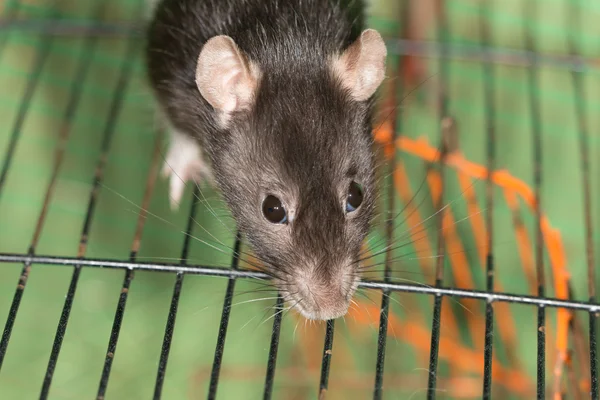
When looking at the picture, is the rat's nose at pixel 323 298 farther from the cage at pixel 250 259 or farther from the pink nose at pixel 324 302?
the cage at pixel 250 259

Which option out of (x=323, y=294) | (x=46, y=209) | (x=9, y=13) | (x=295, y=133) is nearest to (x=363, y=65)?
(x=295, y=133)

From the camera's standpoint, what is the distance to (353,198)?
4.18 feet

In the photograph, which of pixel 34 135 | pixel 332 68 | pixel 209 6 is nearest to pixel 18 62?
pixel 34 135

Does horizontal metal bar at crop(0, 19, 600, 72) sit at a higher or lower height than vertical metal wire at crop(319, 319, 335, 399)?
higher

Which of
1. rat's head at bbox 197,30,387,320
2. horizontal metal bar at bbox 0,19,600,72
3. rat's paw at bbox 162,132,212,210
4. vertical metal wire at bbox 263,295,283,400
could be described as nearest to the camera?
vertical metal wire at bbox 263,295,283,400

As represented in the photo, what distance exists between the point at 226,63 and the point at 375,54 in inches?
10.3

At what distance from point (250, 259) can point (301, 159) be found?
712 millimetres

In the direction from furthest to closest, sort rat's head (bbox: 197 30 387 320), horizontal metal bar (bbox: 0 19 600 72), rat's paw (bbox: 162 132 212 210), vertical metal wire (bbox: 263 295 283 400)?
horizontal metal bar (bbox: 0 19 600 72), rat's paw (bbox: 162 132 212 210), rat's head (bbox: 197 30 387 320), vertical metal wire (bbox: 263 295 283 400)

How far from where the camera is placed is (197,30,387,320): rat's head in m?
1.21

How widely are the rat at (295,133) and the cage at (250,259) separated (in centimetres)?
49

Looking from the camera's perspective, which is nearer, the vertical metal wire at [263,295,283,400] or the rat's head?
the vertical metal wire at [263,295,283,400]

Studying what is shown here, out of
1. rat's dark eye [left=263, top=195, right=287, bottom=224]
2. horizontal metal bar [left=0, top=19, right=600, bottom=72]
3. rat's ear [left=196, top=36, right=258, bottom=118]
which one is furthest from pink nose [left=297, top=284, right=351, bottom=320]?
horizontal metal bar [left=0, top=19, right=600, bottom=72]

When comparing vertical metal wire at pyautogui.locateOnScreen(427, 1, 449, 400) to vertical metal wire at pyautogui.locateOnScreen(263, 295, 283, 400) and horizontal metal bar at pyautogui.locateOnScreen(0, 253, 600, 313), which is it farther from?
vertical metal wire at pyautogui.locateOnScreen(263, 295, 283, 400)

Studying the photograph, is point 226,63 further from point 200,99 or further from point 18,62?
point 18,62
